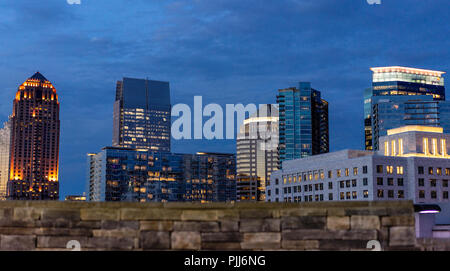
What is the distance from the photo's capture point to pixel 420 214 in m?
35.2

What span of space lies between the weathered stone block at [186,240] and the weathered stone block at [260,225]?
3.56 ft

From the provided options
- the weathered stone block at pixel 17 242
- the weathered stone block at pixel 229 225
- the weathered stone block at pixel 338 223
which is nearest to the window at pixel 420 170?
the weathered stone block at pixel 338 223

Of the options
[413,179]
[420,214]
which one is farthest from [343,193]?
[420,214]

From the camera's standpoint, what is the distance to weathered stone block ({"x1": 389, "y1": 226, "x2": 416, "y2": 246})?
13.5m

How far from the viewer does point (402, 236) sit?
13.6 meters

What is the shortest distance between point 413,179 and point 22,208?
14389 cm

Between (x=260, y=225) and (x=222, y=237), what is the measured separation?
945 mm

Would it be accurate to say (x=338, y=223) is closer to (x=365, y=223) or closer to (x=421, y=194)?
(x=365, y=223)

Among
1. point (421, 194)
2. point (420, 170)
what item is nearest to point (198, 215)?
point (421, 194)

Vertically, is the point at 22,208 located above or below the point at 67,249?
above

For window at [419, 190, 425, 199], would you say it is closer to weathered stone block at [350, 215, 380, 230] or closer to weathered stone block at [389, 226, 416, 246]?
weathered stone block at [389, 226, 416, 246]

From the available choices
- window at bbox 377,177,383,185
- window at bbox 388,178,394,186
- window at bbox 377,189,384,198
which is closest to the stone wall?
window at bbox 377,189,384,198
